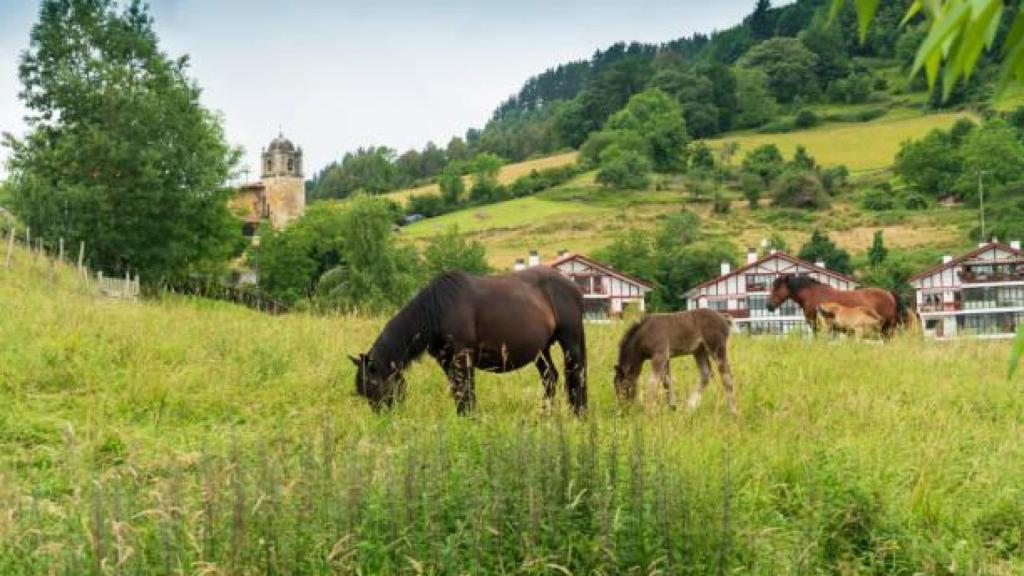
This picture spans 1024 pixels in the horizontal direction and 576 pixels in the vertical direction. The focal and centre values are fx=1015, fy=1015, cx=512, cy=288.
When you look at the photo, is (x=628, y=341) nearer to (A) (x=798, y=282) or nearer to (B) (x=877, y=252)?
(A) (x=798, y=282)

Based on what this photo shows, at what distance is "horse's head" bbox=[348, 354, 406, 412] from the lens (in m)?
9.91

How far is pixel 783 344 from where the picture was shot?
16.3m

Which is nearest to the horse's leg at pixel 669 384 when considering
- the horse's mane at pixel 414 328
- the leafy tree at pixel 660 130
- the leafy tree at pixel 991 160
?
the horse's mane at pixel 414 328

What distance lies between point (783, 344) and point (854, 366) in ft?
8.94

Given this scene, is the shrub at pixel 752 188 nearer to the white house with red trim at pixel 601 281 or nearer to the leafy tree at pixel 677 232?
the leafy tree at pixel 677 232

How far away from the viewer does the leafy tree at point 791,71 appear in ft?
589

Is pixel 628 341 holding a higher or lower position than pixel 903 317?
lower

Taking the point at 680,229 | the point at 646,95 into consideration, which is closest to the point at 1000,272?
the point at 680,229

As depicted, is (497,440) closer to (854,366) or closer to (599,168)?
(854,366)

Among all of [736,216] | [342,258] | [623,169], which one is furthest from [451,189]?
[342,258]

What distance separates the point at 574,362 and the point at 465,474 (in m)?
4.65

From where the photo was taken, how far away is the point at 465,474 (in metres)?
6.46

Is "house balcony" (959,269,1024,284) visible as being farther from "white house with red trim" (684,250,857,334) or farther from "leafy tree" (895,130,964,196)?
"leafy tree" (895,130,964,196)

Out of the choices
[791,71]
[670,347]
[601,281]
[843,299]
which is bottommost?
[670,347]
